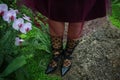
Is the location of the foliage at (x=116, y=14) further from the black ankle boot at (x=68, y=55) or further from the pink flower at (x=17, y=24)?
the pink flower at (x=17, y=24)

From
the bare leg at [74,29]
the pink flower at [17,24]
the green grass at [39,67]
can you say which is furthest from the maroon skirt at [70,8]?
the green grass at [39,67]

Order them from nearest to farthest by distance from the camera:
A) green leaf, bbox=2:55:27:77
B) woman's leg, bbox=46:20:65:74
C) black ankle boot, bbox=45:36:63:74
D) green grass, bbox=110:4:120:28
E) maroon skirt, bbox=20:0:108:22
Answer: green leaf, bbox=2:55:27:77 → maroon skirt, bbox=20:0:108:22 → woman's leg, bbox=46:20:65:74 → black ankle boot, bbox=45:36:63:74 → green grass, bbox=110:4:120:28

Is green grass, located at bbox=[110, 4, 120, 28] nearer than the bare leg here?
No

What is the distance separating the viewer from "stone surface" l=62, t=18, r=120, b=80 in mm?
4133

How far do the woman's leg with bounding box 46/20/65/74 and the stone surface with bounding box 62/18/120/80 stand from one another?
0.20 meters

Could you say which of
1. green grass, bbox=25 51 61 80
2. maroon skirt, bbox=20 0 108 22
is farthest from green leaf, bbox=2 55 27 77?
maroon skirt, bbox=20 0 108 22

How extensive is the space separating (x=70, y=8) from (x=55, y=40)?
52 centimetres

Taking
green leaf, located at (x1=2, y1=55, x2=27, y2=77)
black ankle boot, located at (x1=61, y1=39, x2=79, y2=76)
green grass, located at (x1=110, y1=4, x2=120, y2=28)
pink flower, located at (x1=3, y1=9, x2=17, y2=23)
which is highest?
pink flower, located at (x1=3, y1=9, x2=17, y2=23)

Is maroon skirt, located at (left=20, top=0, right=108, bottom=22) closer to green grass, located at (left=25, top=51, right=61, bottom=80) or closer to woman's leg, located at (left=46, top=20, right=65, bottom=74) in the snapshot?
woman's leg, located at (left=46, top=20, right=65, bottom=74)

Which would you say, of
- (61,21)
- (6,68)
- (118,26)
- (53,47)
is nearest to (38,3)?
(61,21)

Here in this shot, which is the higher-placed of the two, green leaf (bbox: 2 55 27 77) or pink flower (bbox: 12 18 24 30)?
pink flower (bbox: 12 18 24 30)

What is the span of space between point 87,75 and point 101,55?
0.48 m

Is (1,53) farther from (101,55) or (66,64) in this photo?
(101,55)

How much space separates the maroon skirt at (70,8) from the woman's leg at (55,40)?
14 cm
